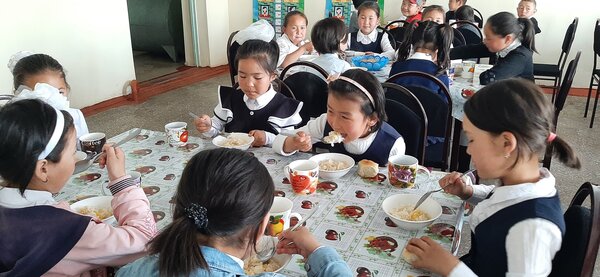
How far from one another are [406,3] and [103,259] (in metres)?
4.49

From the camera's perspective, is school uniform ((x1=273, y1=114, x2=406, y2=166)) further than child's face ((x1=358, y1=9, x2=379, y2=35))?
No

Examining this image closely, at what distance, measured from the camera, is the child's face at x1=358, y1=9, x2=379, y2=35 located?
4070mm

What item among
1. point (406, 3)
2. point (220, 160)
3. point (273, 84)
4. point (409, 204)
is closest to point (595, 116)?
point (406, 3)

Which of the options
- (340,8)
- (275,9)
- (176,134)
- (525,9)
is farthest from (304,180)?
(275,9)

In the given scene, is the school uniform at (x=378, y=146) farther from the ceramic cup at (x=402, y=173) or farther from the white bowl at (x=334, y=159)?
the ceramic cup at (x=402, y=173)

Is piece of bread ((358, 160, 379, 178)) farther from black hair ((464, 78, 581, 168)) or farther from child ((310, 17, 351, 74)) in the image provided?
child ((310, 17, 351, 74))

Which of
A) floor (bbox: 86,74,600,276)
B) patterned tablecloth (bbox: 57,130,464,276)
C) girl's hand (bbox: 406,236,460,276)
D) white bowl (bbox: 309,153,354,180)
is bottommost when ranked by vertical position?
floor (bbox: 86,74,600,276)

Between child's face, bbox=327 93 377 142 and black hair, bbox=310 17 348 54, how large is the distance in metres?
1.33

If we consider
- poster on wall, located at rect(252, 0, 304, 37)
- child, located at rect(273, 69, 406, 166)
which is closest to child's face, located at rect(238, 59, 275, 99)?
child, located at rect(273, 69, 406, 166)

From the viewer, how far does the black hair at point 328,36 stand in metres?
2.96

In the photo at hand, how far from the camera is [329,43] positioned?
2982mm

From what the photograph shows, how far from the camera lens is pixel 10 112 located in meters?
1.02

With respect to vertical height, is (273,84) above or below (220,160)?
below

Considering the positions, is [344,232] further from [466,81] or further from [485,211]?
[466,81]
